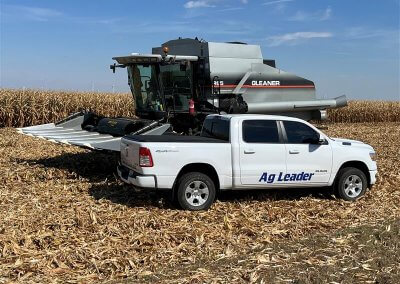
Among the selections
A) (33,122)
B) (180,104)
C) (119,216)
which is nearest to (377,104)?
(33,122)

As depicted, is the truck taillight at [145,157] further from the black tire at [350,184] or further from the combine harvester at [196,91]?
the black tire at [350,184]

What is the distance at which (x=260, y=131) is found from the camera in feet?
28.6

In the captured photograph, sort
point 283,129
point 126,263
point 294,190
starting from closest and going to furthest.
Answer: point 126,263 → point 283,129 → point 294,190

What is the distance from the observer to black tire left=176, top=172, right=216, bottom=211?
802 cm

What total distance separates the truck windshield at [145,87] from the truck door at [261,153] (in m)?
4.08

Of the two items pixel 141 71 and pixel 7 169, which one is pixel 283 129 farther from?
pixel 7 169

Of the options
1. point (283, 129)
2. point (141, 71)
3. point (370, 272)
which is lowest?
point (370, 272)

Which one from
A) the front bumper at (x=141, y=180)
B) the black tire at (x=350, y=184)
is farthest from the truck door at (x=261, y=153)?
the front bumper at (x=141, y=180)

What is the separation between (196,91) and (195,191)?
16.7 feet

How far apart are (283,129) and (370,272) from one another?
12.7 ft

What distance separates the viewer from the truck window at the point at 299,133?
8.89 m

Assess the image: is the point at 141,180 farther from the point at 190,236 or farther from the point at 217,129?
the point at 217,129

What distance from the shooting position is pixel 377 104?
1485 inches

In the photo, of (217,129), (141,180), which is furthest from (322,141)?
(141,180)
